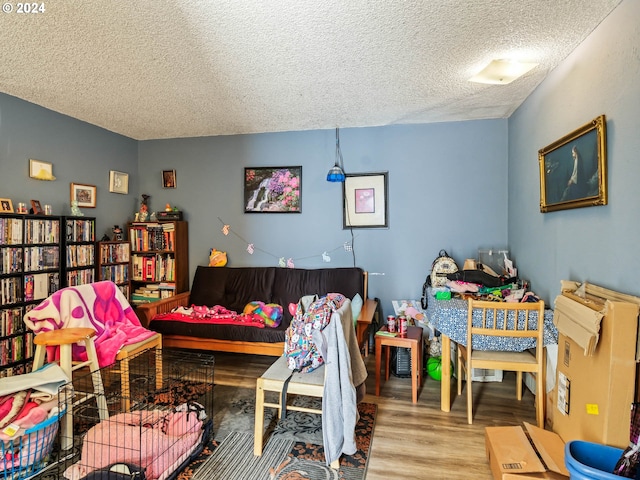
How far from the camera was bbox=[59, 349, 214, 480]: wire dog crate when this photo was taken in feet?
5.91

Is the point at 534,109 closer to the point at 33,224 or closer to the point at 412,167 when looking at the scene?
the point at 412,167

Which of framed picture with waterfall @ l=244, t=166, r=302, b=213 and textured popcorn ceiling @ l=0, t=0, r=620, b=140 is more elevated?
textured popcorn ceiling @ l=0, t=0, r=620, b=140

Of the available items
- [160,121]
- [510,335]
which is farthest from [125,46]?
[510,335]

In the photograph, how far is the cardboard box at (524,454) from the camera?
168 cm

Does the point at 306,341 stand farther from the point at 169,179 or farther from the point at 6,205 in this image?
the point at 169,179

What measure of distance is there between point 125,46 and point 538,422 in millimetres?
3564

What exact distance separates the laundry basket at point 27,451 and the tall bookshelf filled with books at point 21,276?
52.9 inches

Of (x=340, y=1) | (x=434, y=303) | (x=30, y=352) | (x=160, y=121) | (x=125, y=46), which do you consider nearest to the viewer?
(x=340, y=1)

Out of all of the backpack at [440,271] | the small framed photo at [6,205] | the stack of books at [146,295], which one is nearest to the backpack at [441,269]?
the backpack at [440,271]

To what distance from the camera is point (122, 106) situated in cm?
323

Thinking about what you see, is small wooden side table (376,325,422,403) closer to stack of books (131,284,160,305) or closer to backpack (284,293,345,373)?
backpack (284,293,345,373)

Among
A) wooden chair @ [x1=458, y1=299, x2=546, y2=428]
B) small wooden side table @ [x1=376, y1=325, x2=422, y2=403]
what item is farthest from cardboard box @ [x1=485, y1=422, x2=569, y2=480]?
small wooden side table @ [x1=376, y1=325, x2=422, y2=403]

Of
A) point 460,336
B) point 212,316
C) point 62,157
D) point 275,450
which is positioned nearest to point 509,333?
point 460,336

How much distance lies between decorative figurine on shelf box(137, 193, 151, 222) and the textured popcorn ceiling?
1.14 meters
